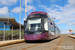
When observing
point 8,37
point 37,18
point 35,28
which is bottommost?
point 8,37

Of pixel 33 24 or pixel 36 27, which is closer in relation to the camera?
pixel 36 27

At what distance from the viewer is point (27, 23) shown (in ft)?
44.6

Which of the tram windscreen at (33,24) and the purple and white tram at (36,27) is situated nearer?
the purple and white tram at (36,27)

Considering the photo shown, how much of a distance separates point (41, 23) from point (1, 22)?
138ft

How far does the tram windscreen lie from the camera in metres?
12.9

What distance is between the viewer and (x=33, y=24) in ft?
43.3

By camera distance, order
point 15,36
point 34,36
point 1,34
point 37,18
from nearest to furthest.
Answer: point 34,36, point 37,18, point 1,34, point 15,36

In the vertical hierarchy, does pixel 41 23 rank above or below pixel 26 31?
above

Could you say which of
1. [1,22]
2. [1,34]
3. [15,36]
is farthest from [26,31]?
[1,22]

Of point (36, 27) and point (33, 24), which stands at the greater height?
point (33, 24)

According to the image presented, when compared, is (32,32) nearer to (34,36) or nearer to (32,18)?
(34,36)

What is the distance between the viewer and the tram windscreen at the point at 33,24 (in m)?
12.9

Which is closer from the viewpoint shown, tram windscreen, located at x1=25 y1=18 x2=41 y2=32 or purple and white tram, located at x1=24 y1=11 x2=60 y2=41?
purple and white tram, located at x1=24 y1=11 x2=60 y2=41

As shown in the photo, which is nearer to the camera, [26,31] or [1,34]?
[26,31]
